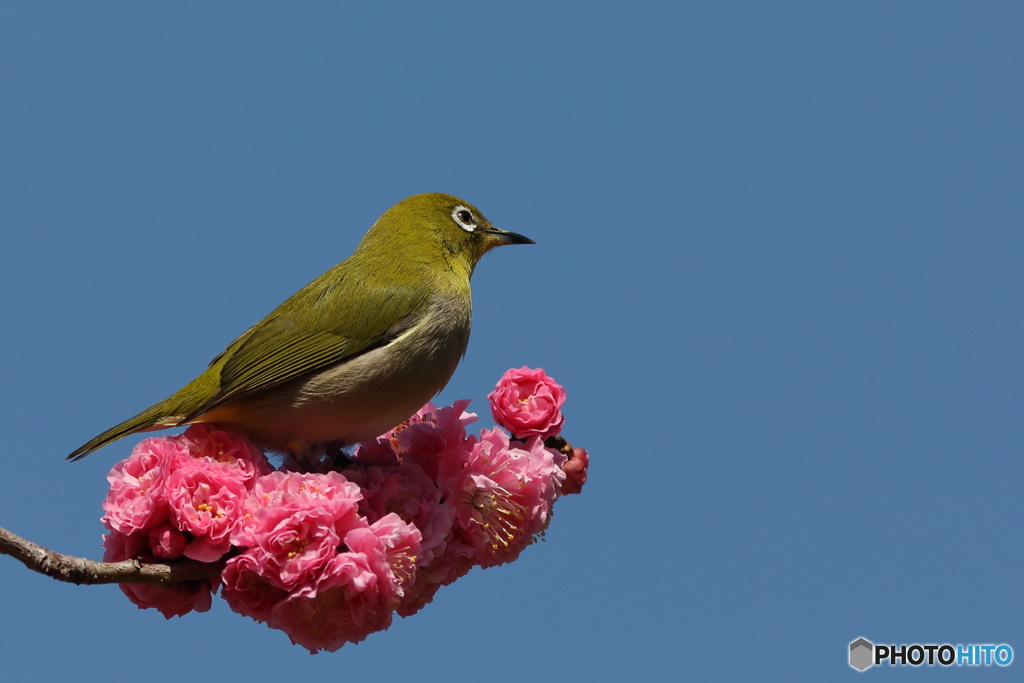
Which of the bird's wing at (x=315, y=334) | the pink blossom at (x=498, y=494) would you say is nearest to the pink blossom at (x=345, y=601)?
the pink blossom at (x=498, y=494)

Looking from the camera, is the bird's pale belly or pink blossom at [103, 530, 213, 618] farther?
the bird's pale belly

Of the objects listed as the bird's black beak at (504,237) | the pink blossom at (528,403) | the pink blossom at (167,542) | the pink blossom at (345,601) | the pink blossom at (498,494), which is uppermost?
the bird's black beak at (504,237)

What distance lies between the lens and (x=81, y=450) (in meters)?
5.21

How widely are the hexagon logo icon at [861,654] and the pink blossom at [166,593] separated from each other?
5.48 m

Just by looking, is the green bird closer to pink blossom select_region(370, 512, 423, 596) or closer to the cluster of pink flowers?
the cluster of pink flowers

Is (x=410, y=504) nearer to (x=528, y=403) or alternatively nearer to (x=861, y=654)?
(x=528, y=403)

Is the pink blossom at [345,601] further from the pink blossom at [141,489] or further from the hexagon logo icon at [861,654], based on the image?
the hexagon logo icon at [861,654]

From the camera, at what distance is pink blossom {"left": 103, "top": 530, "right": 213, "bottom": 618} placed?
15.5ft

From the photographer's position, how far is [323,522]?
4.45 metres

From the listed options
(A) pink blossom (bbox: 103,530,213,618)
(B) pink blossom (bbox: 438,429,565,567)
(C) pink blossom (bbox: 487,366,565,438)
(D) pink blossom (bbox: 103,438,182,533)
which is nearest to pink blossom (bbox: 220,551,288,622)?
(A) pink blossom (bbox: 103,530,213,618)

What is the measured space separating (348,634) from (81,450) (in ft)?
6.45

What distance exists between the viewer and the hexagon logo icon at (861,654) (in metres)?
7.58

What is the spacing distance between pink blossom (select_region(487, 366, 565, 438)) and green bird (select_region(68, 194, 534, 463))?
45 cm

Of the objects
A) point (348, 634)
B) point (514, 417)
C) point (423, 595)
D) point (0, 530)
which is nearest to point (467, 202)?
point (514, 417)
